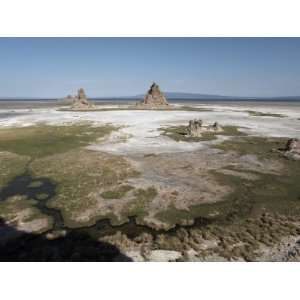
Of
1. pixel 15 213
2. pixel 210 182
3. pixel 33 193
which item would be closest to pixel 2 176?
pixel 33 193

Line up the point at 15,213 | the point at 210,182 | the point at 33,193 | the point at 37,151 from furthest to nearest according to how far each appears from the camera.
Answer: the point at 37,151 → the point at 210,182 → the point at 33,193 → the point at 15,213

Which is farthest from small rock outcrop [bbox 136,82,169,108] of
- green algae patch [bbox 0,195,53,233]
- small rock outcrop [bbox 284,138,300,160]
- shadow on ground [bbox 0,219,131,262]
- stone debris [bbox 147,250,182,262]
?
stone debris [bbox 147,250,182,262]

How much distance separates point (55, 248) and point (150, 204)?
5988 millimetres

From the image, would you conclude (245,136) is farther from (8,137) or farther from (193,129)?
(8,137)

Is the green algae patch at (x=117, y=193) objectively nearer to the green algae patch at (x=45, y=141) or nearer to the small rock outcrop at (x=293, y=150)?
the green algae patch at (x=45, y=141)

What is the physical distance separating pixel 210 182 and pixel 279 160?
953 cm

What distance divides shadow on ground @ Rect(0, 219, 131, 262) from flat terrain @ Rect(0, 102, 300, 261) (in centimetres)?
4

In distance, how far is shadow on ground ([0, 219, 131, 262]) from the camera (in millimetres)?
10281

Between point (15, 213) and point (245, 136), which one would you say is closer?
point (15, 213)

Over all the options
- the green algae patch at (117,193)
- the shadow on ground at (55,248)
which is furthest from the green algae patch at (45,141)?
the shadow on ground at (55,248)

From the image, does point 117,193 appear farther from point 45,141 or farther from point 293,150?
point 45,141

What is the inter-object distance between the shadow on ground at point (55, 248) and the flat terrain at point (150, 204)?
0.04 meters

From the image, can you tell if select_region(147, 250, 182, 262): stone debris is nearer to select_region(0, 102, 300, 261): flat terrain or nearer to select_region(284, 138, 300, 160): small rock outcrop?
select_region(0, 102, 300, 261): flat terrain

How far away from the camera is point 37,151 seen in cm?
2798
